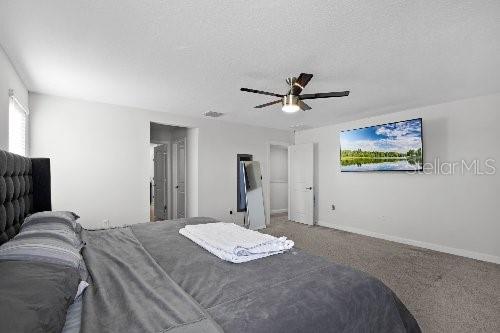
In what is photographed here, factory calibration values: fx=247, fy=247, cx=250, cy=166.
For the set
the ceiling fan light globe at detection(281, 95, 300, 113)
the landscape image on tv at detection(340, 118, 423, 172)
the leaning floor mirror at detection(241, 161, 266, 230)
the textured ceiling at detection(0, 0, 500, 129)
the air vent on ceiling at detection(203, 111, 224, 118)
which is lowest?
the leaning floor mirror at detection(241, 161, 266, 230)

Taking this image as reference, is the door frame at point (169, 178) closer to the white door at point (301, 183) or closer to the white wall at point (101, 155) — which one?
the white wall at point (101, 155)

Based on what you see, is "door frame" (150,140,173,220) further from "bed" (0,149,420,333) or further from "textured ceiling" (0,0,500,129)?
"bed" (0,149,420,333)

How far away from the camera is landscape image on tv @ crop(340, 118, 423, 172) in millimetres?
4191

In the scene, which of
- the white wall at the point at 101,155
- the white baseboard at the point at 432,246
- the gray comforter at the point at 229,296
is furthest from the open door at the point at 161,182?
the gray comforter at the point at 229,296

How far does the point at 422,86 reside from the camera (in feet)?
10.9

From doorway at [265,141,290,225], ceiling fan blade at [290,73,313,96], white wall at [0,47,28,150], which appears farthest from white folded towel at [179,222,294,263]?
doorway at [265,141,290,225]

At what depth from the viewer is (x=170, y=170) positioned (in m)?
6.32

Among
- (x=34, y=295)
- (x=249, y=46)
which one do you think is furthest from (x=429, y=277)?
(x=34, y=295)

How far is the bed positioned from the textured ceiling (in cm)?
175

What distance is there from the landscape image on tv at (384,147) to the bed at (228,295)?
3533 mm

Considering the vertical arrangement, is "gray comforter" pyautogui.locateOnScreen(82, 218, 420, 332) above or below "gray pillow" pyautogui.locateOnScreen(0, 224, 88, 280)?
below

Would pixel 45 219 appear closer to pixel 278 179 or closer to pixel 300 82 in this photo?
pixel 300 82

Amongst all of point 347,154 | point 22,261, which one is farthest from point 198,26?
point 347,154

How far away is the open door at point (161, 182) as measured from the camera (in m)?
6.47
